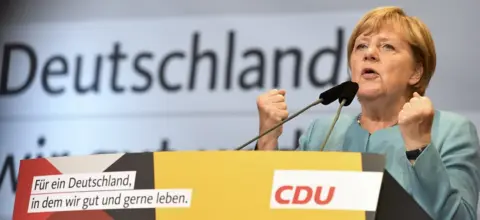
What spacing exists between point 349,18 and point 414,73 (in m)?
0.99

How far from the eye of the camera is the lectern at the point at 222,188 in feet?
4.29

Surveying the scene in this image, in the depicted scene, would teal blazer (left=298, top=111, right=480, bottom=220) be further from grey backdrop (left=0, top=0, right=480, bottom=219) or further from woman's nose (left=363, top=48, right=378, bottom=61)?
grey backdrop (left=0, top=0, right=480, bottom=219)

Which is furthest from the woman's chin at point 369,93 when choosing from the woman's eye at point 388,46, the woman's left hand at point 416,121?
the woman's left hand at point 416,121

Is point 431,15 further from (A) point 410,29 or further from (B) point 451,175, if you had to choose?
(B) point 451,175

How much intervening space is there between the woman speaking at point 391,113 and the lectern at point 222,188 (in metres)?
0.39

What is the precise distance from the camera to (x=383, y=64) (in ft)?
6.49

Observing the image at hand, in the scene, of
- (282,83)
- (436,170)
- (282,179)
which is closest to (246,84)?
(282,83)

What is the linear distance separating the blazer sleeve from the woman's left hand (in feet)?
0.10

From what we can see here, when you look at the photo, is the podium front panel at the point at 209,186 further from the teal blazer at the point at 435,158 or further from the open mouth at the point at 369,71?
the open mouth at the point at 369,71

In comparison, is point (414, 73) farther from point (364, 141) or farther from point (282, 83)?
point (282, 83)

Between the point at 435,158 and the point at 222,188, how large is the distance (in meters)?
0.47

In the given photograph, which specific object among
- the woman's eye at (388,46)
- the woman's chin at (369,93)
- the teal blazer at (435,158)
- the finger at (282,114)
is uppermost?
the woman's eye at (388,46)

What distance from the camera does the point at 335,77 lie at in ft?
9.73

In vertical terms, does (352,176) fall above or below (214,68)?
above
